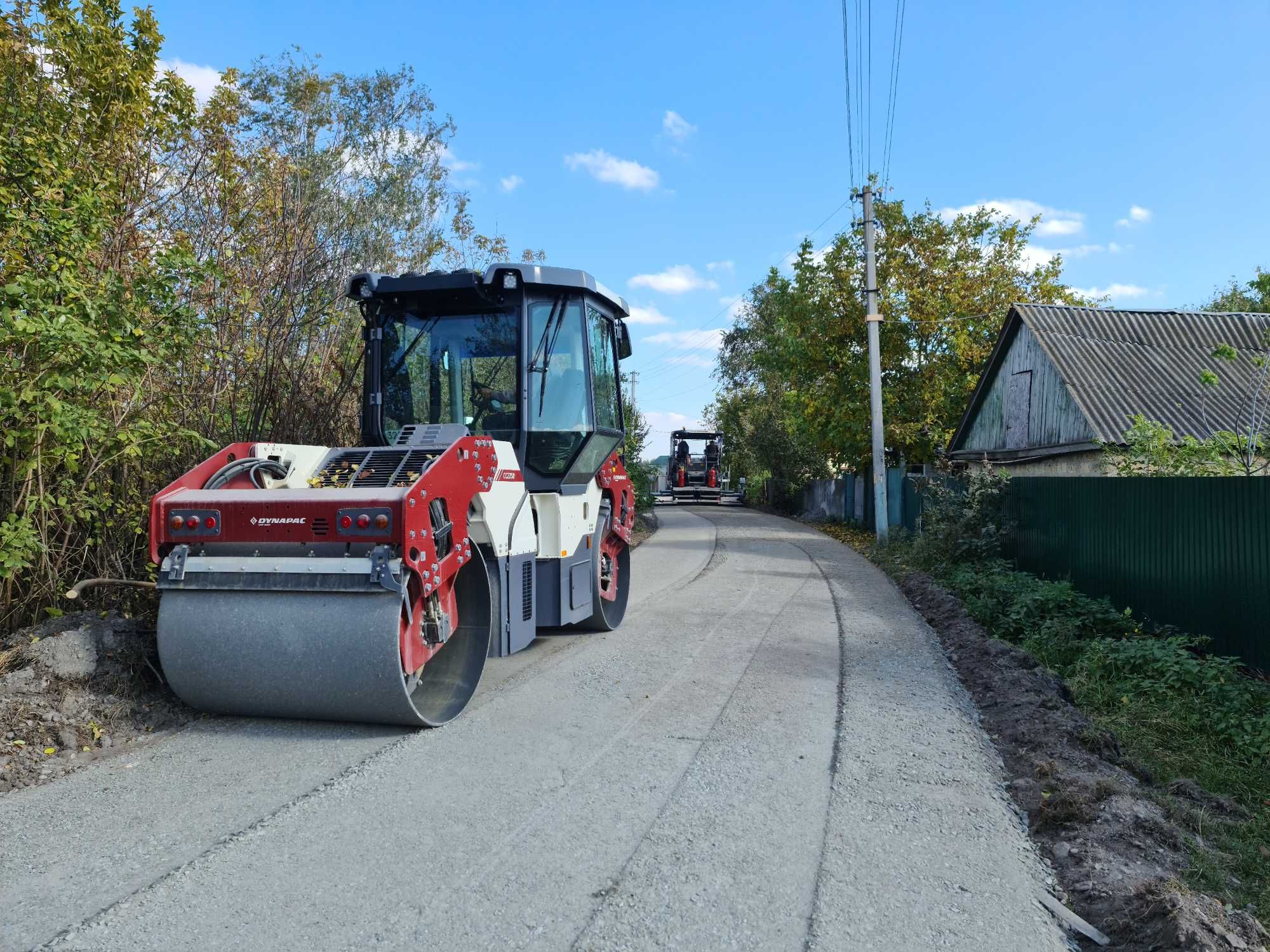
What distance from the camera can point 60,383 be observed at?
4.95 m

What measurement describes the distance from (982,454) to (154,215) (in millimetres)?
19434

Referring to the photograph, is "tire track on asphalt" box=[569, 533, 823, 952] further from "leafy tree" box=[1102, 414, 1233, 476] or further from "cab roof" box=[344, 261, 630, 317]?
"leafy tree" box=[1102, 414, 1233, 476]

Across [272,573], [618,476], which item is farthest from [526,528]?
[618,476]

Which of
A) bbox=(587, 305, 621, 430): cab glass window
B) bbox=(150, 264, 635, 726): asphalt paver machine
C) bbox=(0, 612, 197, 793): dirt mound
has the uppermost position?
bbox=(587, 305, 621, 430): cab glass window

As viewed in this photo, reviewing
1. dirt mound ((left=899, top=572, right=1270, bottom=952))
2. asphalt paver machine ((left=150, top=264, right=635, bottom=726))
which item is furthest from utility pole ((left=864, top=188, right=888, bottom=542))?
dirt mound ((left=899, top=572, right=1270, bottom=952))

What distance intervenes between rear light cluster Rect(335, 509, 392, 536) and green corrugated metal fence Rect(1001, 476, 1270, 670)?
6.24 metres

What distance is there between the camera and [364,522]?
190 inches

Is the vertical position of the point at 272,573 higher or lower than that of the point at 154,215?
lower

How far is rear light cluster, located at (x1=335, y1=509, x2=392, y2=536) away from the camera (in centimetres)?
479

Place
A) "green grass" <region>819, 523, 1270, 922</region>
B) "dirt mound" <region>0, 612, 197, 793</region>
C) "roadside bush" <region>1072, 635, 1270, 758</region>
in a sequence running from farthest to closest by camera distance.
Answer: "roadside bush" <region>1072, 635, 1270, 758</region> < "dirt mound" <region>0, 612, 197, 793</region> < "green grass" <region>819, 523, 1270, 922</region>

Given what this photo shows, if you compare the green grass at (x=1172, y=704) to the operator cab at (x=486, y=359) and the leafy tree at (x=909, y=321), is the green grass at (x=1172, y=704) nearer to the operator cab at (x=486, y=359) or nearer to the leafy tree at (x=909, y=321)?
the operator cab at (x=486, y=359)

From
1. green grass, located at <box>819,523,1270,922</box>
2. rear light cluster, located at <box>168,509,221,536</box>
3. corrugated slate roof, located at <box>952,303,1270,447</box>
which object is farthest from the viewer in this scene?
corrugated slate roof, located at <box>952,303,1270,447</box>

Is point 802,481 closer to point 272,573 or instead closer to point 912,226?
point 912,226

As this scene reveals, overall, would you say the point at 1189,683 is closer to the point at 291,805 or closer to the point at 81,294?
the point at 291,805
